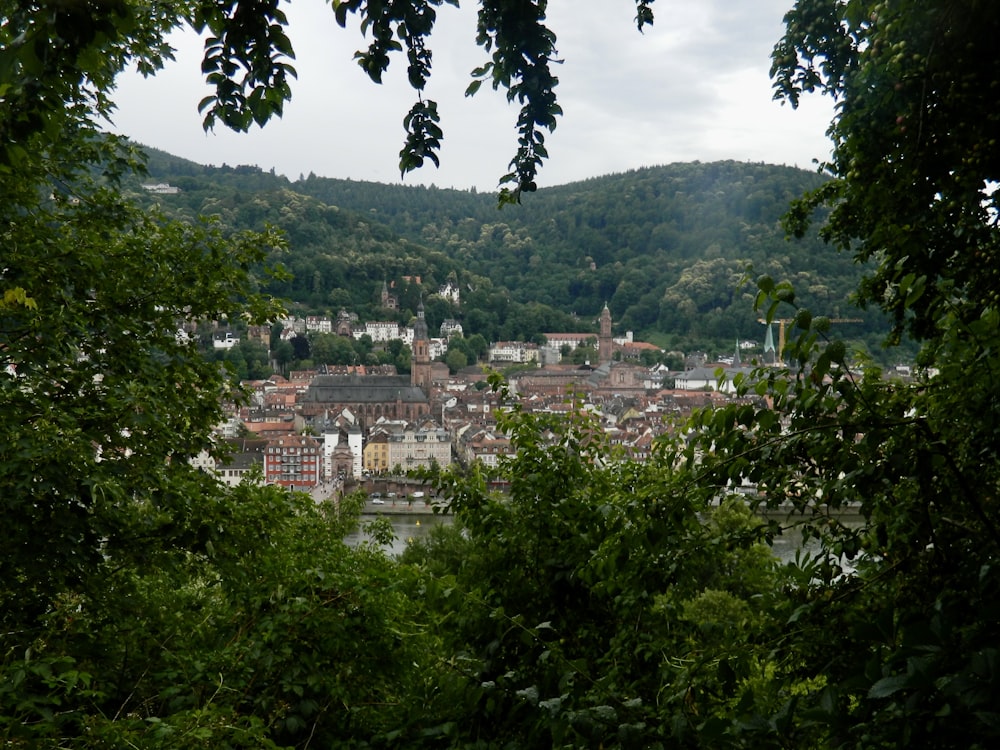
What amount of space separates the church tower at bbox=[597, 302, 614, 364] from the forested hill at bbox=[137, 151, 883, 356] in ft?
9.33

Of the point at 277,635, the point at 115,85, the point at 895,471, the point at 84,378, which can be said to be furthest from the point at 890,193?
the point at 115,85

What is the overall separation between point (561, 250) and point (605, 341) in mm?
11660

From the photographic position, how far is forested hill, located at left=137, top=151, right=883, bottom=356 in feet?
190

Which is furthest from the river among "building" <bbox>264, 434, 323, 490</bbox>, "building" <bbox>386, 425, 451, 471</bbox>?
"building" <bbox>386, 425, 451, 471</bbox>

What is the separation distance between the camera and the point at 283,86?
5.53 ft

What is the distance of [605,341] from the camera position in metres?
67.6

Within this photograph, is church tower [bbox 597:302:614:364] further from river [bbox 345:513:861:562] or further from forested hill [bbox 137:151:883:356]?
river [bbox 345:513:861:562]

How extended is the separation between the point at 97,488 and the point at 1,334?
39.1 inches

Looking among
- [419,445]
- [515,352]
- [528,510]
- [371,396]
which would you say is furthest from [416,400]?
[528,510]

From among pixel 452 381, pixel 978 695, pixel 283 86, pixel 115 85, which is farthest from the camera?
pixel 452 381

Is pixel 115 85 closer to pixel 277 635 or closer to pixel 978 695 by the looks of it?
pixel 277 635

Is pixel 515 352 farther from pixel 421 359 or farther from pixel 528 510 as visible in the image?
pixel 528 510

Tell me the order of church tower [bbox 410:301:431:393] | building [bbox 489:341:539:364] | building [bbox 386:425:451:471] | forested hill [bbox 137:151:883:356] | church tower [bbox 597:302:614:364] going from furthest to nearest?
1. building [bbox 489:341:539:364]
2. church tower [bbox 597:302:614:364]
3. church tower [bbox 410:301:431:393]
4. forested hill [bbox 137:151:883:356]
5. building [bbox 386:425:451:471]

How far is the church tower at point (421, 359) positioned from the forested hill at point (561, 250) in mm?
9804
